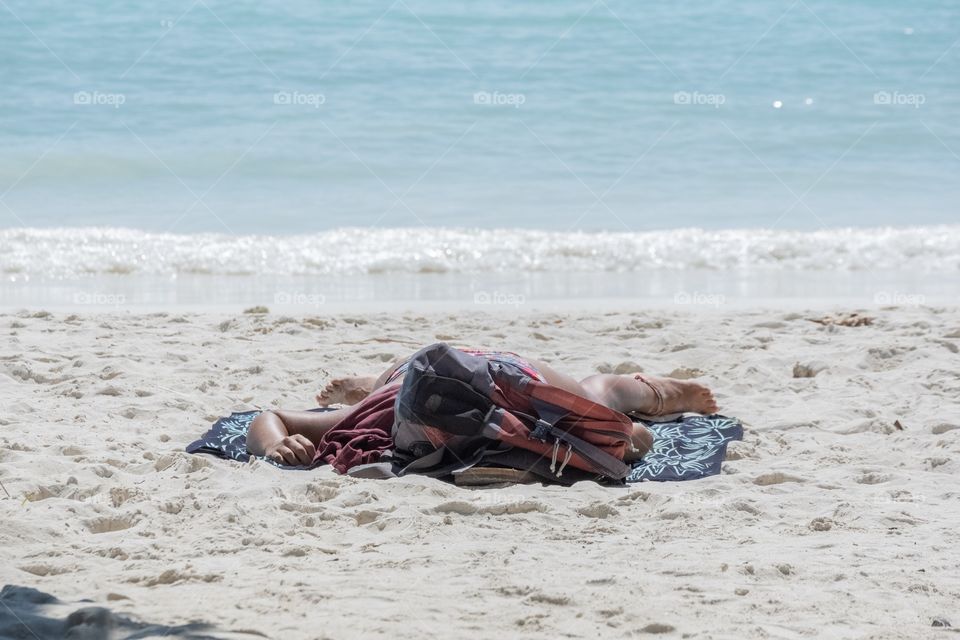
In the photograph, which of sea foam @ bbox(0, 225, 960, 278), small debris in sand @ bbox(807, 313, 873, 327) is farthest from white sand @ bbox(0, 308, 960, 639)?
sea foam @ bbox(0, 225, 960, 278)

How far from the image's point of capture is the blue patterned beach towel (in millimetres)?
4008

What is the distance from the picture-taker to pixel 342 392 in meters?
4.77

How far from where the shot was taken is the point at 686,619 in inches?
99.2

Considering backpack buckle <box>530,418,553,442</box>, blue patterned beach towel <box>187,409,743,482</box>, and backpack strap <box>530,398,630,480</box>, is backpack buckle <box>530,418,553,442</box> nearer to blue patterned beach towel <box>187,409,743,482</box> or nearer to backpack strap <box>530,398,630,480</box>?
backpack strap <box>530,398,630,480</box>

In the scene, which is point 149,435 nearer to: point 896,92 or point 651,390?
point 651,390

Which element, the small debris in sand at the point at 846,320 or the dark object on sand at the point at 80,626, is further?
the small debris in sand at the point at 846,320

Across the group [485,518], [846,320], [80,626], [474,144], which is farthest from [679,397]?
[474,144]

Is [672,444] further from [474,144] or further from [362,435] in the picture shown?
[474,144]

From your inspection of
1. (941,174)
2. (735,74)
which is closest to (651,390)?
(941,174)

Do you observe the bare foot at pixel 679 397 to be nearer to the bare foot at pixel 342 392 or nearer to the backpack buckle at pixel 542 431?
the backpack buckle at pixel 542 431

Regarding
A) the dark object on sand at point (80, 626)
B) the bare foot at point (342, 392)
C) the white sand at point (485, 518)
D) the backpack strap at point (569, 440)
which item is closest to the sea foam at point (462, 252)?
the white sand at point (485, 518)

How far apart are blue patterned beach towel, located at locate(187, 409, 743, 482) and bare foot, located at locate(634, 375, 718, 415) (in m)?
0.06

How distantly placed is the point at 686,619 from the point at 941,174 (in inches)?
526

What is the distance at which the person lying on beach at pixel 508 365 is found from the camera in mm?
4086
